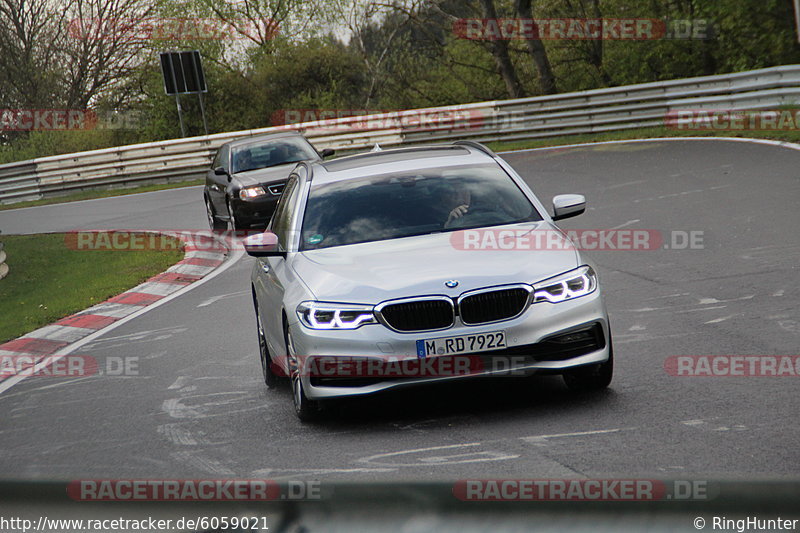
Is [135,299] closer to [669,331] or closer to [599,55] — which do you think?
[669,331]

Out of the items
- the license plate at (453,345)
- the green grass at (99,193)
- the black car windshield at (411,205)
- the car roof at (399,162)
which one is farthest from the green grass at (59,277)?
the green grass at (99,193)

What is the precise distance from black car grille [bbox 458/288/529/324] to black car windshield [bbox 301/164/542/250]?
46.6 inches

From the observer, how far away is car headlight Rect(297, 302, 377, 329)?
6.09 meters

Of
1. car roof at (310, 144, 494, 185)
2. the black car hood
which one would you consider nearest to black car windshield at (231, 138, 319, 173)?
the black car hood

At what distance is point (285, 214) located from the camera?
819 centimetres

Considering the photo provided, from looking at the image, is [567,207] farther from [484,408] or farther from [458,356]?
[458,356]

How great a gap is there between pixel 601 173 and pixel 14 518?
18186mm

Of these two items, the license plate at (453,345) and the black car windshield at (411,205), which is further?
the black car windshield at (411,205)

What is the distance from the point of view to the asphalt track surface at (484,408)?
523 centimetres

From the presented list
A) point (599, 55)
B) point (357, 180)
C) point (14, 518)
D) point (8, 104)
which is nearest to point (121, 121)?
point (8, 104)

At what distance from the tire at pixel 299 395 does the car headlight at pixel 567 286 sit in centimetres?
142

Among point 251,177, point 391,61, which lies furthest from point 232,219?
point 391,61

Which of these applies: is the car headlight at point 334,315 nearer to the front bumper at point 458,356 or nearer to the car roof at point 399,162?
the front bumper at point 458,356

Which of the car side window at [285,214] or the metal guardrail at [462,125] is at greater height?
the car side window at [285,214]
